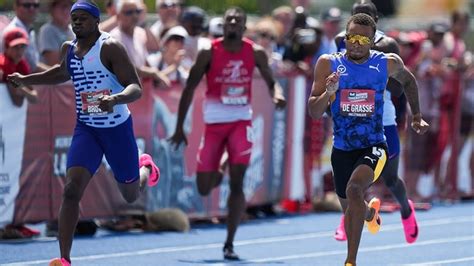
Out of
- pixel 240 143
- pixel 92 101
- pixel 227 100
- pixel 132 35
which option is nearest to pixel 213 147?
pixel 240 143

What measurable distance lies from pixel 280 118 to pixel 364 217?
646cm

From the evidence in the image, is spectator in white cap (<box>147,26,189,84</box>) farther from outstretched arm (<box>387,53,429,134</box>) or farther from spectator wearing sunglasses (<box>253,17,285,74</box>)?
outstretched arm (<box>387,53,429,134</box>)

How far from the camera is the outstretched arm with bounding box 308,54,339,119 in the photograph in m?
9.64

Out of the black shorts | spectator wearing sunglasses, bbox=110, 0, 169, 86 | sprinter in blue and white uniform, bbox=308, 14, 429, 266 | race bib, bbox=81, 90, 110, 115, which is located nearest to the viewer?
sprinter in blue and white uniform, bbox=308, 14, 429, 266

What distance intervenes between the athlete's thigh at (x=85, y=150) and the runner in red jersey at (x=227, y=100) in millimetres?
2243

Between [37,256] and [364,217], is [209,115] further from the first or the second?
[364,217]

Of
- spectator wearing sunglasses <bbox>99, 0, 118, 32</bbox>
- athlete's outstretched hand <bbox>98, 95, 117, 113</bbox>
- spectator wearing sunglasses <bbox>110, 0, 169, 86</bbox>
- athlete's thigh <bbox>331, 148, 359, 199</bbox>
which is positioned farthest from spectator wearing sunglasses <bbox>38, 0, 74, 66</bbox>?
athlete's thigh <bbox>331, 148, 359, 199</bbox>

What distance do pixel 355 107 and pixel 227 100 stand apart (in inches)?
116

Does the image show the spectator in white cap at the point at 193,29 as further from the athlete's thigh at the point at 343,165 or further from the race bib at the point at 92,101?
the athlete's thigh at the point at 343,165

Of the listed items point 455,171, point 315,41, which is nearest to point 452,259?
point 315,41

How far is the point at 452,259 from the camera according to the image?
1243 cm

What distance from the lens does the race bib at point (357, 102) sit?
395 inches

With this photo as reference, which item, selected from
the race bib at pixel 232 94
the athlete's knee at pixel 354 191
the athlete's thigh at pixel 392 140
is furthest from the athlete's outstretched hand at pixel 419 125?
the race bib at pixel 232 94

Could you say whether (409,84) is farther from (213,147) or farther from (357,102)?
(213,147)
